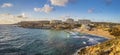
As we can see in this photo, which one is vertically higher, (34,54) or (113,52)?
(113,52)

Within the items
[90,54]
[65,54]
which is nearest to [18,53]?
[65,54]

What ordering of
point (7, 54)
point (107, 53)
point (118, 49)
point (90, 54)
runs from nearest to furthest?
point (118, 49) → point (107, 53) → point (90, 54) → point (7, 54)

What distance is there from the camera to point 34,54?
4984 centimetres

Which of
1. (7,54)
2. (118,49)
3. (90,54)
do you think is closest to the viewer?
(118,49)

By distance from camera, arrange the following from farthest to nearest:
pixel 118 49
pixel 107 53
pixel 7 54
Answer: pixel 7 54 → pixel 107 53 → pixel 118 49

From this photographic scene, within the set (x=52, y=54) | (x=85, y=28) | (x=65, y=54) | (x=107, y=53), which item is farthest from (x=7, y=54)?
(x=85, y=28)

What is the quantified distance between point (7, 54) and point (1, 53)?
2.23m

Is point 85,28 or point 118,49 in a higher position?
point 118,49

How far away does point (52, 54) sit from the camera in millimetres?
50500

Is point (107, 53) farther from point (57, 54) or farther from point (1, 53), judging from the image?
point (1, 53)

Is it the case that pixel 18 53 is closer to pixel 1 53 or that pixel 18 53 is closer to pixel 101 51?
pixel 1 53

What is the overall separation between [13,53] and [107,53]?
25213 millimetres

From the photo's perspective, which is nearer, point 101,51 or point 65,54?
point 101,51

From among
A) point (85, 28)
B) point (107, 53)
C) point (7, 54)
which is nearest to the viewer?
point (107, 53)
